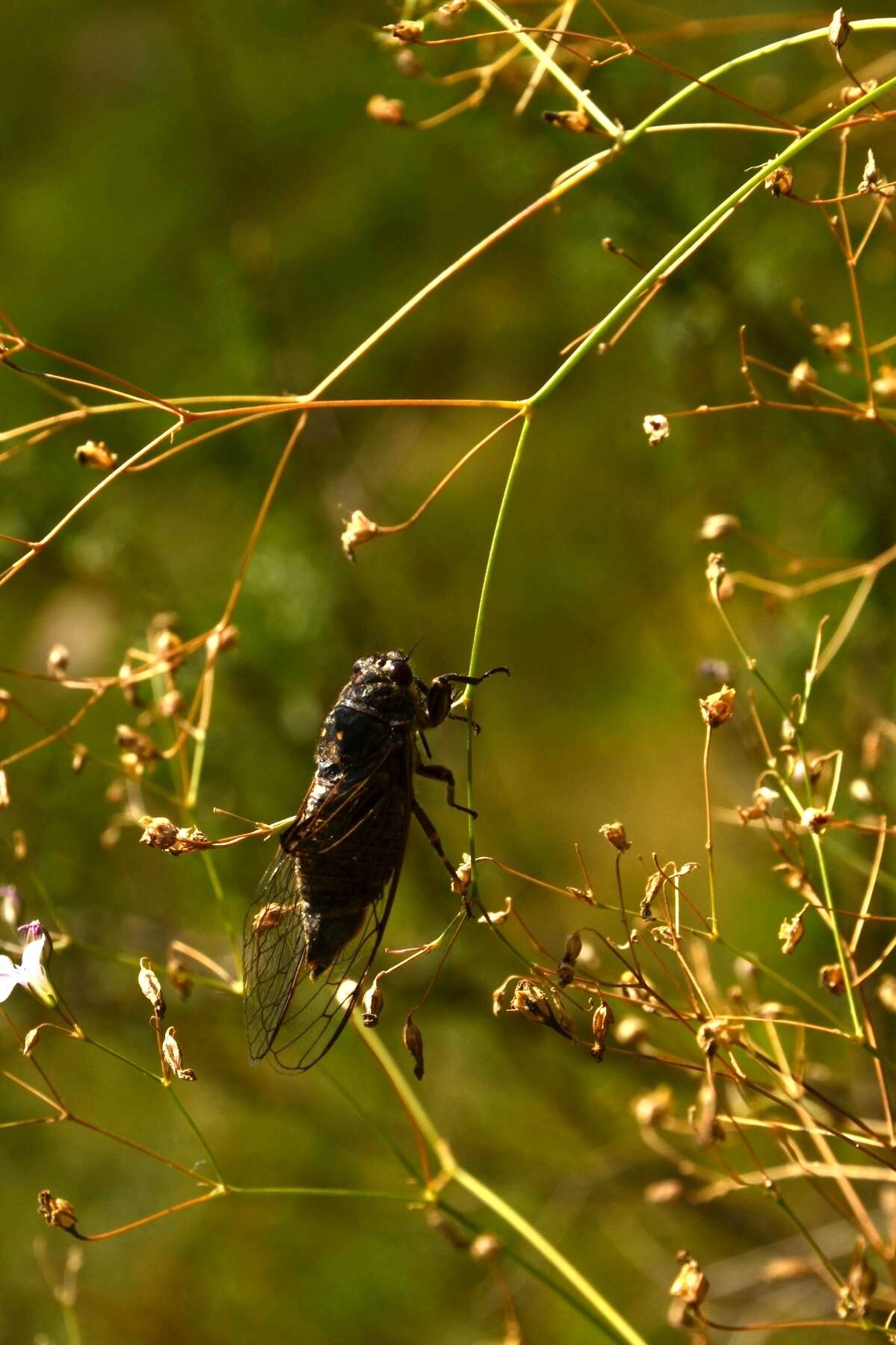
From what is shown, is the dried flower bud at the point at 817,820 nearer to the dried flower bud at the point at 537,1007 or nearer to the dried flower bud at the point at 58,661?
the dried flower bud at the point at 537,1007

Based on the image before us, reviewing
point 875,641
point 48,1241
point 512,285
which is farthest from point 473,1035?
point 512,285

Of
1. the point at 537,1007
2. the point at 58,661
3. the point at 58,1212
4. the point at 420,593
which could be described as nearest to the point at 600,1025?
the point at 537,1007

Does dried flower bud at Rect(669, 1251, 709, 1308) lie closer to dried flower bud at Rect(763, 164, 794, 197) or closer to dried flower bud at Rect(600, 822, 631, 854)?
dried flower bud at Rect(600, 822, 631, 854)

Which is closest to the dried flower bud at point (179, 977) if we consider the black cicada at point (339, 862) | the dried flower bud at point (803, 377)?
the black cicada at point (339, 862)

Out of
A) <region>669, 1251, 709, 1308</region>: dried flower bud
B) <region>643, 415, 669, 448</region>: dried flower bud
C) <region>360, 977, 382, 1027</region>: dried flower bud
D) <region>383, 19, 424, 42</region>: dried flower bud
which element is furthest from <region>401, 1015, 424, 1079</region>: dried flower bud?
<region>383, 19, 424, 42</region>: dried flower bud

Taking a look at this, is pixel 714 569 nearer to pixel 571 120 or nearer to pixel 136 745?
pixel 571 120
